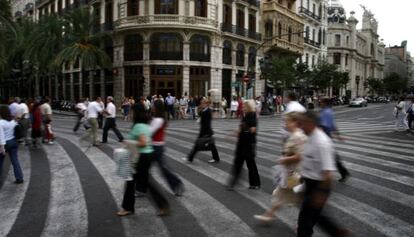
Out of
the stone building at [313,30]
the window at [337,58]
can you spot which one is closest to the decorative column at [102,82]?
the stone building at [313,30]

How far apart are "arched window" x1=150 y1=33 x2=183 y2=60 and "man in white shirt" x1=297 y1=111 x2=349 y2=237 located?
107ft

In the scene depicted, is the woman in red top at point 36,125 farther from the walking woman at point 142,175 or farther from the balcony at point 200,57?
the balcony at point 200,57

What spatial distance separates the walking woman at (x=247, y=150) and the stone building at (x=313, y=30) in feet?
166

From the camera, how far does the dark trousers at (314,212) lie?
4.93 m

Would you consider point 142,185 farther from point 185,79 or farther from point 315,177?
point 185,79

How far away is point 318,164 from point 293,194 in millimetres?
1299

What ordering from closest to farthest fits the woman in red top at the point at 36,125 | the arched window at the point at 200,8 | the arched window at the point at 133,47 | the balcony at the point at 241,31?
the woman in red top at the point at 36,125, the arched window at the point at 133,47, the arched window at the point at 200,8, the balcony at the point at 241,31

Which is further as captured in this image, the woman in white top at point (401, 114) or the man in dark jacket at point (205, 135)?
the woman in white top at point (401, 114)

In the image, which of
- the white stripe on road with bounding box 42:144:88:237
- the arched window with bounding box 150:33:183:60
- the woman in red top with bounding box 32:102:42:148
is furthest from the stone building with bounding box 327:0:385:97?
the white stripe on road with bounding box 42:144:88:237

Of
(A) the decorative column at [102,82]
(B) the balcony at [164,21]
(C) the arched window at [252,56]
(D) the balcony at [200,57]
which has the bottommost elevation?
(A) the decorative column at [102,82]

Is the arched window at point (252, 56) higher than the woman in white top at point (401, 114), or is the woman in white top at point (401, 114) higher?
the arched window at point (252, 56)

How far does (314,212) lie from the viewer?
4973 millimetres

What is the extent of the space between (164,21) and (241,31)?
929 centimetres

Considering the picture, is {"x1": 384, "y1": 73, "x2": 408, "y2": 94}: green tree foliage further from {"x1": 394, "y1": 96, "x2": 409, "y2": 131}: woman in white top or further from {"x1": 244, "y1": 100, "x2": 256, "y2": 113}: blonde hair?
{"x1": 244, "y1": 100, "x2": 256, "y2": 113}: blonde hair
